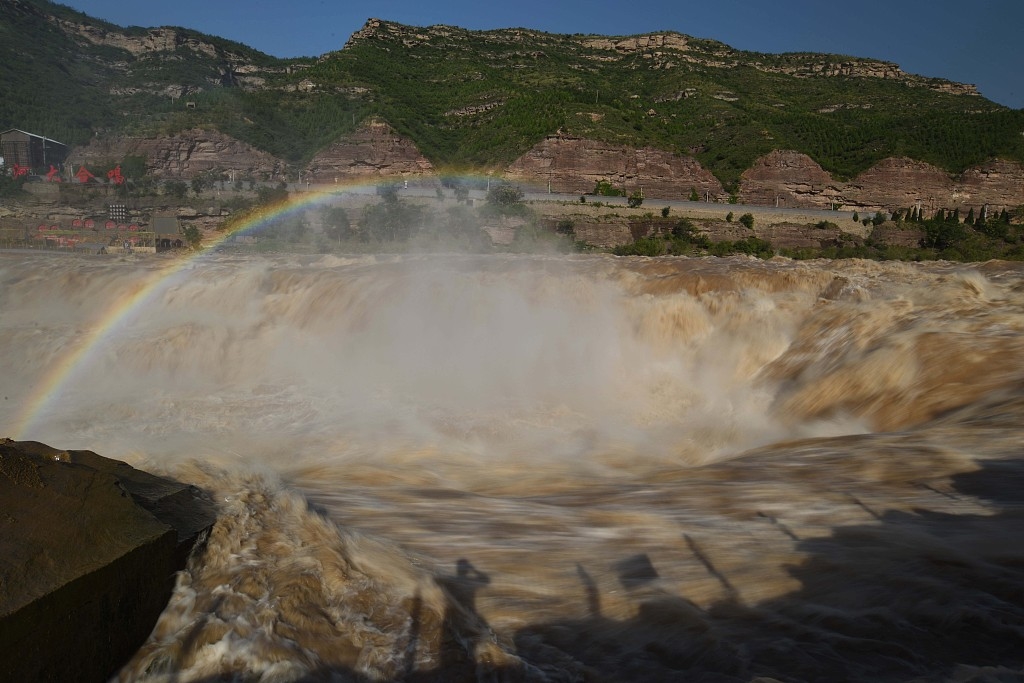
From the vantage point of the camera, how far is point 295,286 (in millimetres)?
14828

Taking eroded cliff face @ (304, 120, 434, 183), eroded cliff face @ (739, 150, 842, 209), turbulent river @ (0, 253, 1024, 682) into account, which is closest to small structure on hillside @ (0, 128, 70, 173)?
eroded cliff face @ (304, 120, 434, 183)

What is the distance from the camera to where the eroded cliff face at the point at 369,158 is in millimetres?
59344

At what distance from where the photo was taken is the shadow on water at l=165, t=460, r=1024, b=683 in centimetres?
261

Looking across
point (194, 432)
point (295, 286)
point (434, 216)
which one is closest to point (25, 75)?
point (434, 216)

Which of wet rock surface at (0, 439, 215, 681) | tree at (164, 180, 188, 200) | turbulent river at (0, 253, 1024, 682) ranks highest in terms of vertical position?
tree at (164, 180, 188, 200)

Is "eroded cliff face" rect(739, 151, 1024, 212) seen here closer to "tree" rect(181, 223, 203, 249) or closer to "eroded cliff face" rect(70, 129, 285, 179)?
"eroded cliff face" rect(70, 129, 285, 179)

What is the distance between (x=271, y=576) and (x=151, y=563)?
50 cm

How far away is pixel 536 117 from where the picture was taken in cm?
6306

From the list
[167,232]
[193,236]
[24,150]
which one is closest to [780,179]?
[193,236]

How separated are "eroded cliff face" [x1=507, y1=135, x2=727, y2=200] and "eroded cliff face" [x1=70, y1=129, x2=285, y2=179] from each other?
70.8 ft

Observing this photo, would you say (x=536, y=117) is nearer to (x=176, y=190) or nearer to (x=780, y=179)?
(x=780, y=179)

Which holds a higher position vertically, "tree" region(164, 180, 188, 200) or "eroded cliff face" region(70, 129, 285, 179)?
"eroded cliff face" region(70, 129, 285, 179)

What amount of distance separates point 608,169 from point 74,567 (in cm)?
5815

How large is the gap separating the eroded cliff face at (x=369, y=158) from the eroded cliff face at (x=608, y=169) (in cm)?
978
